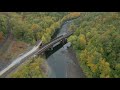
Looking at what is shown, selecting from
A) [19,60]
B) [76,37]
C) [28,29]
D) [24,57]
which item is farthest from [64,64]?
[28,29]

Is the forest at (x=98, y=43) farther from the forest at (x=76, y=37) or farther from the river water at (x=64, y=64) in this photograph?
the river water at (x=64, y=64)

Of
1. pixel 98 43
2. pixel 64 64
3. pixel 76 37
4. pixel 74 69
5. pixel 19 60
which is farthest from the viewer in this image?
pixel 76 37

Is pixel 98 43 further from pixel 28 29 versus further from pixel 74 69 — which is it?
pixel 28 29
